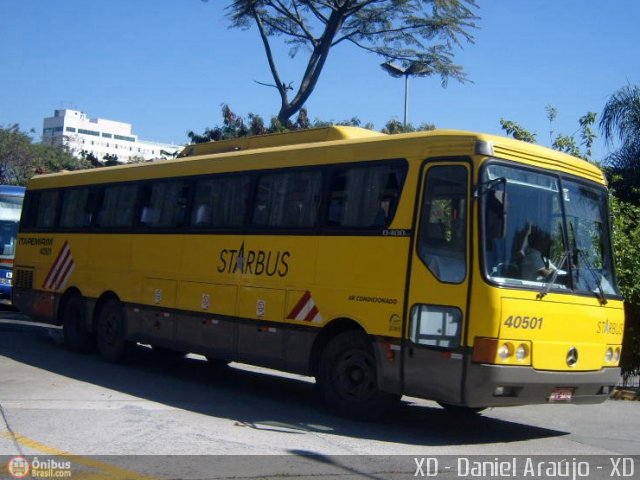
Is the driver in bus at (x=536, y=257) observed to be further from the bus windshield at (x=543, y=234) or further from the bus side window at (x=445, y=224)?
the bus side window at (x=445, y=224)

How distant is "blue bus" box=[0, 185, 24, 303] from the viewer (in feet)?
80.4

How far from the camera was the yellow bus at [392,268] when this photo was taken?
863 centimetres

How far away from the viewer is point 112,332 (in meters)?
14.3

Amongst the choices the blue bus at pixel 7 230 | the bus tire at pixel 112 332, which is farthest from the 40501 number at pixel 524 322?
the blue bus at pixel 7 230

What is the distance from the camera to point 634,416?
1190 cm

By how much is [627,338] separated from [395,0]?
15555mm

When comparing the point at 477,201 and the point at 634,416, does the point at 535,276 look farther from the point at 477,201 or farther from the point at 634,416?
the point at 634,416

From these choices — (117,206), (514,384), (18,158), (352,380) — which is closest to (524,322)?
(514,384)

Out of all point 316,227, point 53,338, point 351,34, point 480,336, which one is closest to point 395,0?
point 351,34

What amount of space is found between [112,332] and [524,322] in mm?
8180

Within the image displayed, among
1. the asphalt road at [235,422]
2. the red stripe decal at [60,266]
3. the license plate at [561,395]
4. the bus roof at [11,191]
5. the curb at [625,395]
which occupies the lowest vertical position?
the asphalt road at [235,422]

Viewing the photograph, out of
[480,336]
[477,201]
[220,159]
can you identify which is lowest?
[480,336]

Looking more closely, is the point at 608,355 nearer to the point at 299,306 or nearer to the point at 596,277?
the point at 596,277

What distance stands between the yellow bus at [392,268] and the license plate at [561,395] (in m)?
0.02
